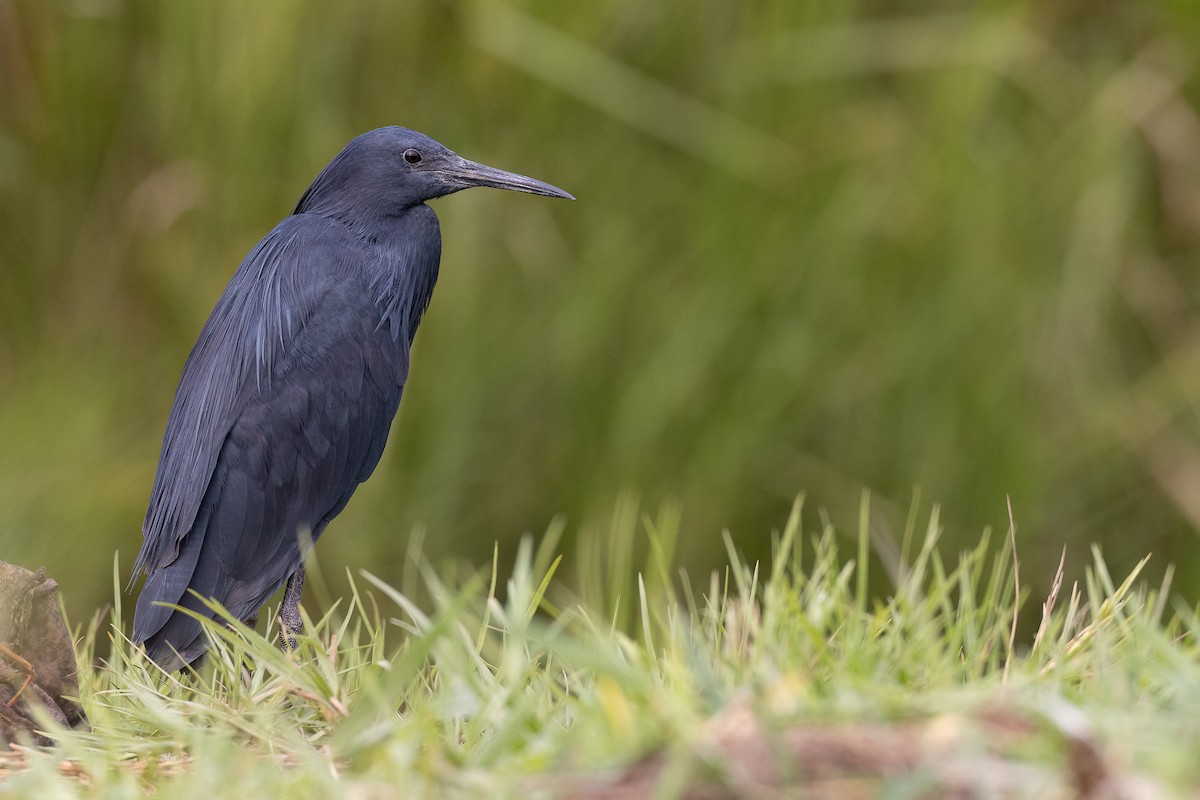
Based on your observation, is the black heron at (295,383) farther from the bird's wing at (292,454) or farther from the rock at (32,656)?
the rock at (32,656)

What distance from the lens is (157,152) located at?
3.72 m

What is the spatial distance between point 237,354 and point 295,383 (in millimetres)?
119

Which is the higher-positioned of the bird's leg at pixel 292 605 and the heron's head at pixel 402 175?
the heron's head at pixel 402 175

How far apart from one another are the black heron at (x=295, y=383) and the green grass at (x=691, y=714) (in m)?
0.50

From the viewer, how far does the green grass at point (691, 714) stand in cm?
112

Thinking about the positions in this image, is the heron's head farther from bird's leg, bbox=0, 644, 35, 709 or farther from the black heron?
bird's leg, bbox=0, 644, 35, 709

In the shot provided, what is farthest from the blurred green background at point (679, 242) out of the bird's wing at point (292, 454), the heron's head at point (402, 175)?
the bird's wing at point (292, 454)

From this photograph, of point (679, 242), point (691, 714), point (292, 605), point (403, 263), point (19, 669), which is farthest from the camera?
point (679, 242)

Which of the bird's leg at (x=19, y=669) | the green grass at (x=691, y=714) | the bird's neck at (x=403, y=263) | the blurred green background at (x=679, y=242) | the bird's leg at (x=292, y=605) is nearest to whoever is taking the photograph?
the green grass at (x=691, y=714)

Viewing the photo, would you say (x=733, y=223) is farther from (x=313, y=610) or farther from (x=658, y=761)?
(x=658, y=761)

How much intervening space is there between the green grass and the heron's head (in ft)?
3.31

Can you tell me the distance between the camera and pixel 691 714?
124 centimetres

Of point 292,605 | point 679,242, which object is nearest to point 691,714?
point 292,605

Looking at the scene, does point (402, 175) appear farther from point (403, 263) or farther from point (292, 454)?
point (292, 454)
